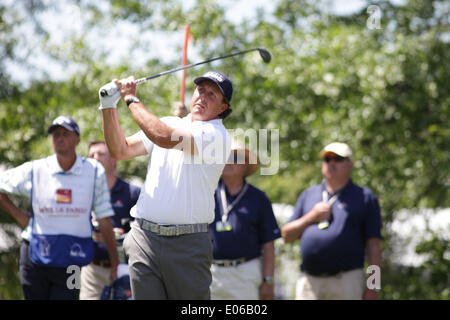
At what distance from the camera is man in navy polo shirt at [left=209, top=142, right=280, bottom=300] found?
19.4ft

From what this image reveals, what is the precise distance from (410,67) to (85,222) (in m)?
4.37

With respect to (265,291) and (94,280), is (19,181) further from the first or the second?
(265,291)

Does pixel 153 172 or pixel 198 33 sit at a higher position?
pixel 198 33

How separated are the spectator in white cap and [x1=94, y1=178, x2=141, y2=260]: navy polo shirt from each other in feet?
2.16

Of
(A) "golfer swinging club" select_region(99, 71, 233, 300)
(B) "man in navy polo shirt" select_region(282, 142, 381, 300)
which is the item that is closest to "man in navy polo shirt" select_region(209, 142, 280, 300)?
(B) "man in navy polo shirt" select_region(282, 142, 381, 300)

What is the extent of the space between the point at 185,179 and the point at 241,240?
2001mm

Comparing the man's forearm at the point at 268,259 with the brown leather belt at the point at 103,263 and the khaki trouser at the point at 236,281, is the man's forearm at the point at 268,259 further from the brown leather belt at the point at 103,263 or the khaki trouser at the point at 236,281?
the brown leather belt at the point at 103,263

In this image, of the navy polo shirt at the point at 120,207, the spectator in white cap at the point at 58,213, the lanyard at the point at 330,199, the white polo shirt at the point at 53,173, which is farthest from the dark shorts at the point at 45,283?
the lanyard at the point at 330,199

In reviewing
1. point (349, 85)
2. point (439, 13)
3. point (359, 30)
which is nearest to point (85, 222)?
point (349, 85)

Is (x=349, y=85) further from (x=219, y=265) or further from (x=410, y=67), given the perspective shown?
(x=219, y=265)

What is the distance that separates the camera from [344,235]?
6023 millimetres

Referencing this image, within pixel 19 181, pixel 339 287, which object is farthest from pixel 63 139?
pixel 339 287

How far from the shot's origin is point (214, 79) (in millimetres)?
4176
